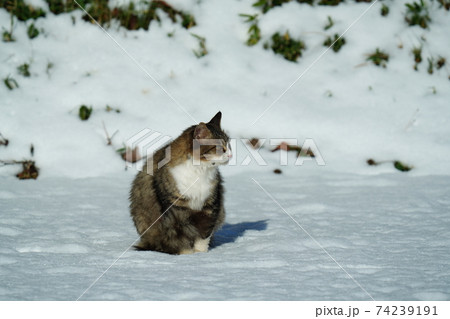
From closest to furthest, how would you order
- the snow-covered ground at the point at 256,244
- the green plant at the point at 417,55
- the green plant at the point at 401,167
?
the snow-covered ground at the point at 256,244 < the green plant at the point at 401,167 < the green plant at the point at 417,55

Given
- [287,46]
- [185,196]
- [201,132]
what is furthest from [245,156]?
[185,196]

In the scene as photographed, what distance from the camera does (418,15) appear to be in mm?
9445

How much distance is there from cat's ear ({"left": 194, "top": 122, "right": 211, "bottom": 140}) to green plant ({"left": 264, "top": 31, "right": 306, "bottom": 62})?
525 cm

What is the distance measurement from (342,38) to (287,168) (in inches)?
123

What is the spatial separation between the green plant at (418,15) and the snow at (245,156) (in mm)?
138

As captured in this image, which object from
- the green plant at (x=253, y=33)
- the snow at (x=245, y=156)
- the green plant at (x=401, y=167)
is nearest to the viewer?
the snow at (x=245, y=156)

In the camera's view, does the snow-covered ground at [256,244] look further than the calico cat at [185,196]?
No

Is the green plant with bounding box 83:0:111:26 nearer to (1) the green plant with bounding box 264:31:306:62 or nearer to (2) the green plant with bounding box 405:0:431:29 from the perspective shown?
(1) the green plant with bounding box 264:31:306:62

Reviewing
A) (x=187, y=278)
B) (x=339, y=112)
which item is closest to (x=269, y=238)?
(x=187, y=278)

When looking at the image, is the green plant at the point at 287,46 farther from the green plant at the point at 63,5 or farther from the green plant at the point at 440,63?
the green plant at the point at 63,5

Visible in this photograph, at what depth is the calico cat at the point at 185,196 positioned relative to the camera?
4.29 meters

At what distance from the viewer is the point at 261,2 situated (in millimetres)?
9641

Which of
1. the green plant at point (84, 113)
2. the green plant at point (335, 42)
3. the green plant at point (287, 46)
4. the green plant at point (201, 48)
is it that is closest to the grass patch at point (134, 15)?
the green plant at point (201, 48)
